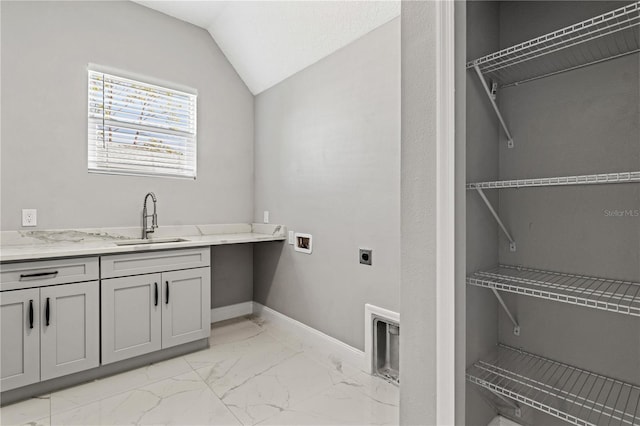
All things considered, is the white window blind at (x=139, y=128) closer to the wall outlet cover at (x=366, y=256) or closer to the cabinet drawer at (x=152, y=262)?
the cabinet drawer at (x=152, y=262)

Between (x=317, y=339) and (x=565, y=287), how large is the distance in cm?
191

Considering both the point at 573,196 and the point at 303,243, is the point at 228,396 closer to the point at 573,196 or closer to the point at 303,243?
the point at 303,243

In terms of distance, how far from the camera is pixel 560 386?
51.9 inches

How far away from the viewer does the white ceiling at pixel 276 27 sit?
228 centimetres

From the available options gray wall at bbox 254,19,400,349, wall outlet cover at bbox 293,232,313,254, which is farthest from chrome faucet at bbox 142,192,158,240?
wall outlet cover at bbox 293,232,313,254

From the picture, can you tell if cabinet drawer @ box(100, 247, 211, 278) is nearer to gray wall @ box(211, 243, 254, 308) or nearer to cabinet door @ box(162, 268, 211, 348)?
cabinet door @ box(162, 268, 211, 348)

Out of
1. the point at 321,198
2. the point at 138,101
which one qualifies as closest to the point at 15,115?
the point at 138,101

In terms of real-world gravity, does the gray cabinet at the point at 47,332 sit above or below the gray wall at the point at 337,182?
below

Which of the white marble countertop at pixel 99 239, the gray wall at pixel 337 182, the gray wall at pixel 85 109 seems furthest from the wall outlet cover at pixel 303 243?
the gray wall at pixel 85 109

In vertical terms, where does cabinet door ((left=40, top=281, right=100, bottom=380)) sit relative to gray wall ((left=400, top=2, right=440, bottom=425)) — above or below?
below

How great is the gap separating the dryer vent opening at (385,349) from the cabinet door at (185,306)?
4.40 ft

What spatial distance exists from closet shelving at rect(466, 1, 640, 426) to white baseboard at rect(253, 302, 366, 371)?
3.64ft

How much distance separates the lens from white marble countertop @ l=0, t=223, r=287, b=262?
2025 millimetres

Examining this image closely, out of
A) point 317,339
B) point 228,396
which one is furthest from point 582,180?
point 317,339
